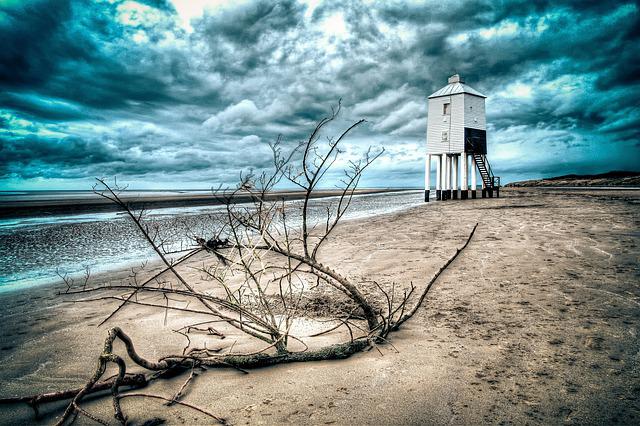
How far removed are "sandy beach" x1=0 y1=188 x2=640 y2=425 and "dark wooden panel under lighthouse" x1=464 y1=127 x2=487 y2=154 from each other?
19.7 metres

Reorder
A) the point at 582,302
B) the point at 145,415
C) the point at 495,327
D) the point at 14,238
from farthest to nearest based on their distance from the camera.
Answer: the point at 14,238
the point at 582,302
the point at 495,327
the point at 145,415

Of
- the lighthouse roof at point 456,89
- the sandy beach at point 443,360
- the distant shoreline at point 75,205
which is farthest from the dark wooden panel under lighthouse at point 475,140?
the sandy beach at point 443,360

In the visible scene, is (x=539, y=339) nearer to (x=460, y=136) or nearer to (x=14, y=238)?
(x=14, y=238)

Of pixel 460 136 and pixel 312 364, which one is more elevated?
pixel 460 136

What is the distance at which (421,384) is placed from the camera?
2439mm

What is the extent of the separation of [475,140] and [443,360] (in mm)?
24384

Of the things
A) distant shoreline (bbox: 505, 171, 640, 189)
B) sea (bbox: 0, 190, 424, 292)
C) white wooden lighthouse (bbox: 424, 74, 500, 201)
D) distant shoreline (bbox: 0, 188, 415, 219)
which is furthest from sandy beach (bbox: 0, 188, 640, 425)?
distant shoreline (bbox: 505, 171, 640, 189)

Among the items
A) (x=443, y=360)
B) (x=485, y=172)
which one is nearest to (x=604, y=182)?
(x=485, y=172)

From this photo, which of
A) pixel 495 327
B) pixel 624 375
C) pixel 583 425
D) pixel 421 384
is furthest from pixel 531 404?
pixel 495 327

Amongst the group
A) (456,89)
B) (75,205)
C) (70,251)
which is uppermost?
(456,89)

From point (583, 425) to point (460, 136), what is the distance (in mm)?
23932

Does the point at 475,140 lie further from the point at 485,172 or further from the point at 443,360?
the point at 443,360

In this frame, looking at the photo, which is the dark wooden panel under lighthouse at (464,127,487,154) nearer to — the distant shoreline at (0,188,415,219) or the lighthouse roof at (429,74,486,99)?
the lighthouse roof at (429,74,486,99)

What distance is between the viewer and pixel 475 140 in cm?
2405
